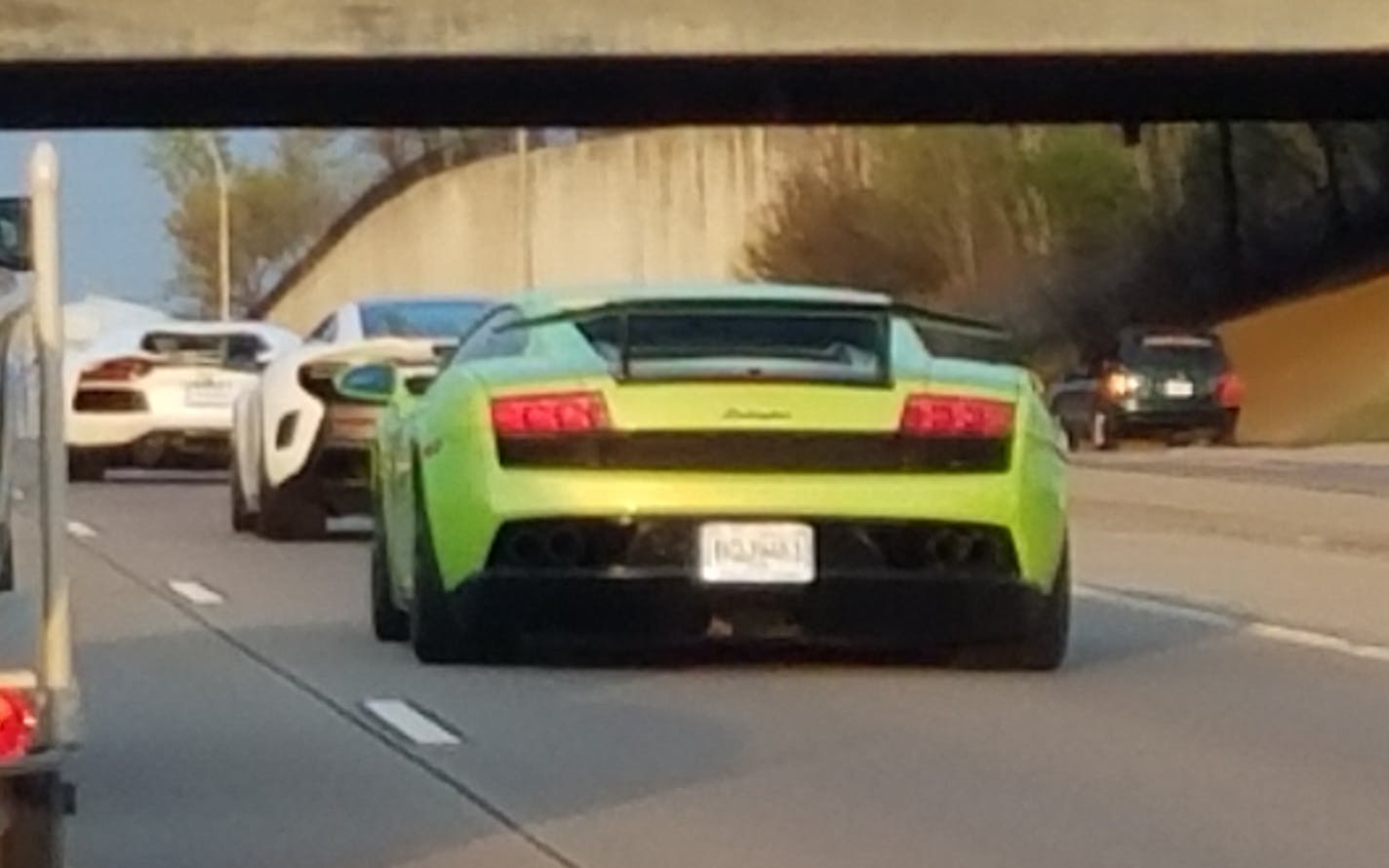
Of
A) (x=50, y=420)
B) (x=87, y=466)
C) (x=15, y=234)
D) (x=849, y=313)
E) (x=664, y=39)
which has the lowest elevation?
(x=87, y=466)

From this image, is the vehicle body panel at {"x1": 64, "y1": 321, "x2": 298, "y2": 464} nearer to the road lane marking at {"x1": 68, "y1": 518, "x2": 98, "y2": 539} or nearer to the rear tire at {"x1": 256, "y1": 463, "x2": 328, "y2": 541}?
the road lane marking at {"x1": 68, "y1": 518, "x2": 98, "y2": 539}

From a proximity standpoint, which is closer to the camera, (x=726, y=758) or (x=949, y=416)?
(x=726, y=758)

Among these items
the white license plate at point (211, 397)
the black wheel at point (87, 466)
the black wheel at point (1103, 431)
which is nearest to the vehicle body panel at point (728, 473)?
the white license plate at point (211, 397)

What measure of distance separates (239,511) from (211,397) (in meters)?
8.10

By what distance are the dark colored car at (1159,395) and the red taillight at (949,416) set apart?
36.5 m

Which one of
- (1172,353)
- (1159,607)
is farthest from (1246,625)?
(1172,353)

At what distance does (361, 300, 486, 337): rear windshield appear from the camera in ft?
80.2

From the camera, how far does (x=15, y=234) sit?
8.01m

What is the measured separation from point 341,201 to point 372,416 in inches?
4021

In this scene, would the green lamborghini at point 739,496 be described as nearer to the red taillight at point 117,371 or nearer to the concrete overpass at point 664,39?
the red taillight at point 117,371

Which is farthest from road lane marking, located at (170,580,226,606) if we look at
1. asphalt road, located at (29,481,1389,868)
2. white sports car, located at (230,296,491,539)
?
white sports car, located at (230,296,491,539)

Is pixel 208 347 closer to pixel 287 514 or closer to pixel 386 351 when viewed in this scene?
pixel 287 514

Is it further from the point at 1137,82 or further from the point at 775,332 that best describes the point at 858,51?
the point at 775,332

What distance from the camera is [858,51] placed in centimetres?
4362
